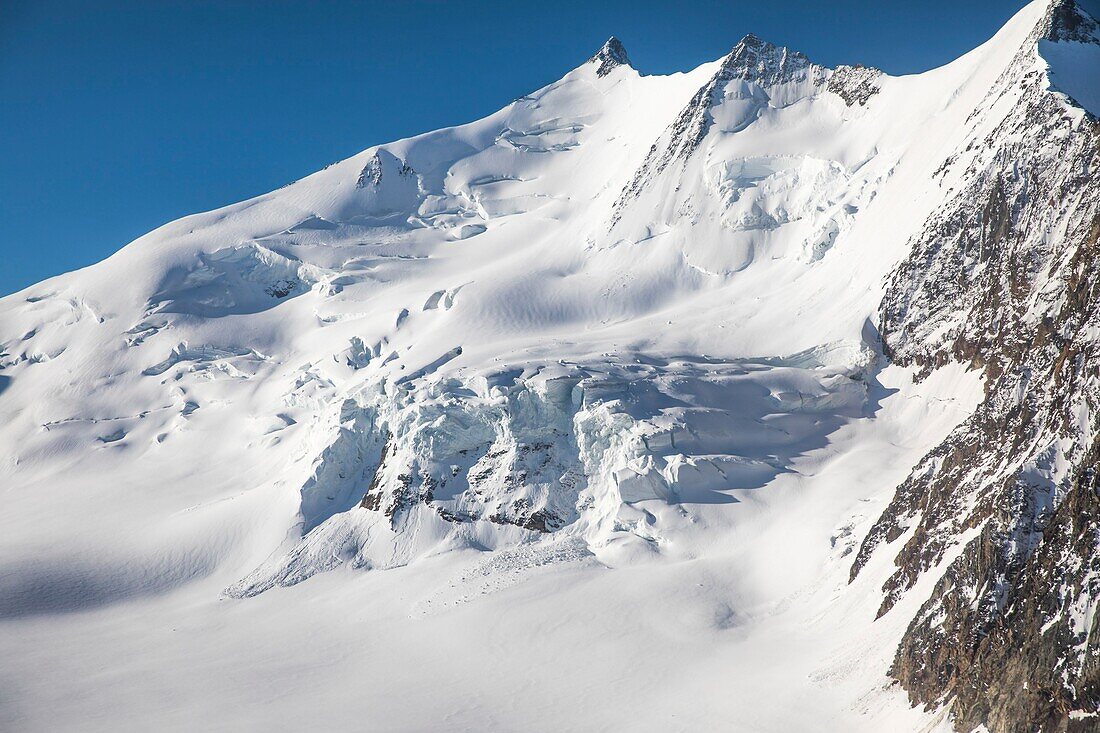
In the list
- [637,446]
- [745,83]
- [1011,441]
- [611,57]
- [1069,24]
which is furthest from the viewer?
[611,57]

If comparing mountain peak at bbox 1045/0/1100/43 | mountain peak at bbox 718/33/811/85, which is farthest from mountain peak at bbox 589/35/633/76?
mountain peak at bbox 1045/0/1100/43

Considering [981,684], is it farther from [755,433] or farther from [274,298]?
[274,298]

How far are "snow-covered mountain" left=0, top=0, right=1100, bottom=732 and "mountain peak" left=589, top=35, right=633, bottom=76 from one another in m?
54.2

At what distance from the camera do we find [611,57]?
18212 centimetres

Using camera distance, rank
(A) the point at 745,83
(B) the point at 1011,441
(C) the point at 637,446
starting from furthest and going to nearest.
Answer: (A) the point at 745,83
(C) the point at 637,446
(B) the point at 1011,441

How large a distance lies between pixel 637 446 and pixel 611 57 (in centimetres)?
12441

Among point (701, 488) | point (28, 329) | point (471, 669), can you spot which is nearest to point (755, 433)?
point (701, 488)

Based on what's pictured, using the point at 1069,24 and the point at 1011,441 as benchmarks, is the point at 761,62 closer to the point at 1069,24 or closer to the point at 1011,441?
the point at 1069,24

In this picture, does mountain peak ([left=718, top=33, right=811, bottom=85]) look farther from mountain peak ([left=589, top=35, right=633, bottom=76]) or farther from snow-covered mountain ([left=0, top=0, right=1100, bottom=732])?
mountain peak ([left=589, top=35, right=633, bottom=76])

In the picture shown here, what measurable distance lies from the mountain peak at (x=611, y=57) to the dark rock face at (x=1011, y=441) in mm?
105021

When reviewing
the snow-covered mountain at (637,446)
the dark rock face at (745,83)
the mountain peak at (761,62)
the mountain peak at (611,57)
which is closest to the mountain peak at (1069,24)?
the snow-covered mountain at (637,446)

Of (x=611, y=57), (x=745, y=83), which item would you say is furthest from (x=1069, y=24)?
(x=611, y=57)

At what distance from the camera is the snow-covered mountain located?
48531mm

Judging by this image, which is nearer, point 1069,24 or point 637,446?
point 637,446
